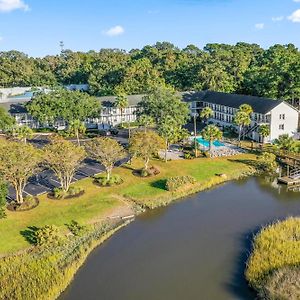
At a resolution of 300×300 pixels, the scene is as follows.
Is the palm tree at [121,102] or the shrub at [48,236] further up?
the palm tree at [121,102]

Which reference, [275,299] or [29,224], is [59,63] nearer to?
[29,224]

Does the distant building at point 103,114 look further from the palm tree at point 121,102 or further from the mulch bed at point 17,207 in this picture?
the mulch bed at point 17,207

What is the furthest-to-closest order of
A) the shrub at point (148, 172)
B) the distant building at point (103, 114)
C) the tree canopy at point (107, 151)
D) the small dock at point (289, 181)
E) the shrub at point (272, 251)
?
the distant building at point (103, 114) < the shrub at point (148, 172) < the small dock at point (289, 181) < the tree canopy at point (107, 151) < the shrub at point (272, 251)

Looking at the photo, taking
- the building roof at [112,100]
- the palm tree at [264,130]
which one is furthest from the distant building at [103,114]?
the palm tree at [264,130]

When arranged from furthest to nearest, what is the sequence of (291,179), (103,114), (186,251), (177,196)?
1. (103,114)
2. (291,179)
3. (177,196)
4. (186,251)

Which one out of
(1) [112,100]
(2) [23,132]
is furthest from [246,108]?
(2) [23,132]

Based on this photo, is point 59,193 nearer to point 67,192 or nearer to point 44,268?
point 67,192

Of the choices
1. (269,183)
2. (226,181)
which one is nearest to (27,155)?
(226,181)

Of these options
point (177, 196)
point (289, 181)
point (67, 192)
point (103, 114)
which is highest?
point (103, 114)
